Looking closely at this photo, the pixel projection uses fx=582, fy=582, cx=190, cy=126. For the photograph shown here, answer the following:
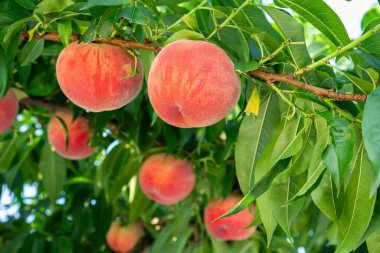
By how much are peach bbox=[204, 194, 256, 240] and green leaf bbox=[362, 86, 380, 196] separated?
142 centimetres

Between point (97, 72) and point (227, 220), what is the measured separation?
1.23 meters

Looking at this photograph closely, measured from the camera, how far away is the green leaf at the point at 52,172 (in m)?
2.54

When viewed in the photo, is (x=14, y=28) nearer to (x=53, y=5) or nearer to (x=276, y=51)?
(x=53, y=5)

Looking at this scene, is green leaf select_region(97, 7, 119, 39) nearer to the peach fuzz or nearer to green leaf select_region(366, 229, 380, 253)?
green leaf select_region(366, 229, 380, 253)

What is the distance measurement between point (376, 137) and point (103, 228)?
1877mm

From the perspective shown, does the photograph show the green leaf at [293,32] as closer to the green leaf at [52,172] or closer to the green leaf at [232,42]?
the green leaf at [232,42]

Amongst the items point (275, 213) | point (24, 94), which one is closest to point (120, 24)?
point (275, 213)

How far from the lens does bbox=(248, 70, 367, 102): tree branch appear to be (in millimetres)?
1180

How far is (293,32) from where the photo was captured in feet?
4.32

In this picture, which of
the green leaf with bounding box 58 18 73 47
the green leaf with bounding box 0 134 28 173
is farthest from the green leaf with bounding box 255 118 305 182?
the green leaf with bounding box 0 134 28 173

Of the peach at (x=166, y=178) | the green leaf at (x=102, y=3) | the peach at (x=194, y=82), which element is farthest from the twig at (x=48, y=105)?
the green leaf at (x=102, y=3)

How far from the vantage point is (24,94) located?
2180mm

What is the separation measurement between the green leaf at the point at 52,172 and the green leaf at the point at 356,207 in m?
1.60

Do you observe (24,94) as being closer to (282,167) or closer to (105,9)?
(105,9)
